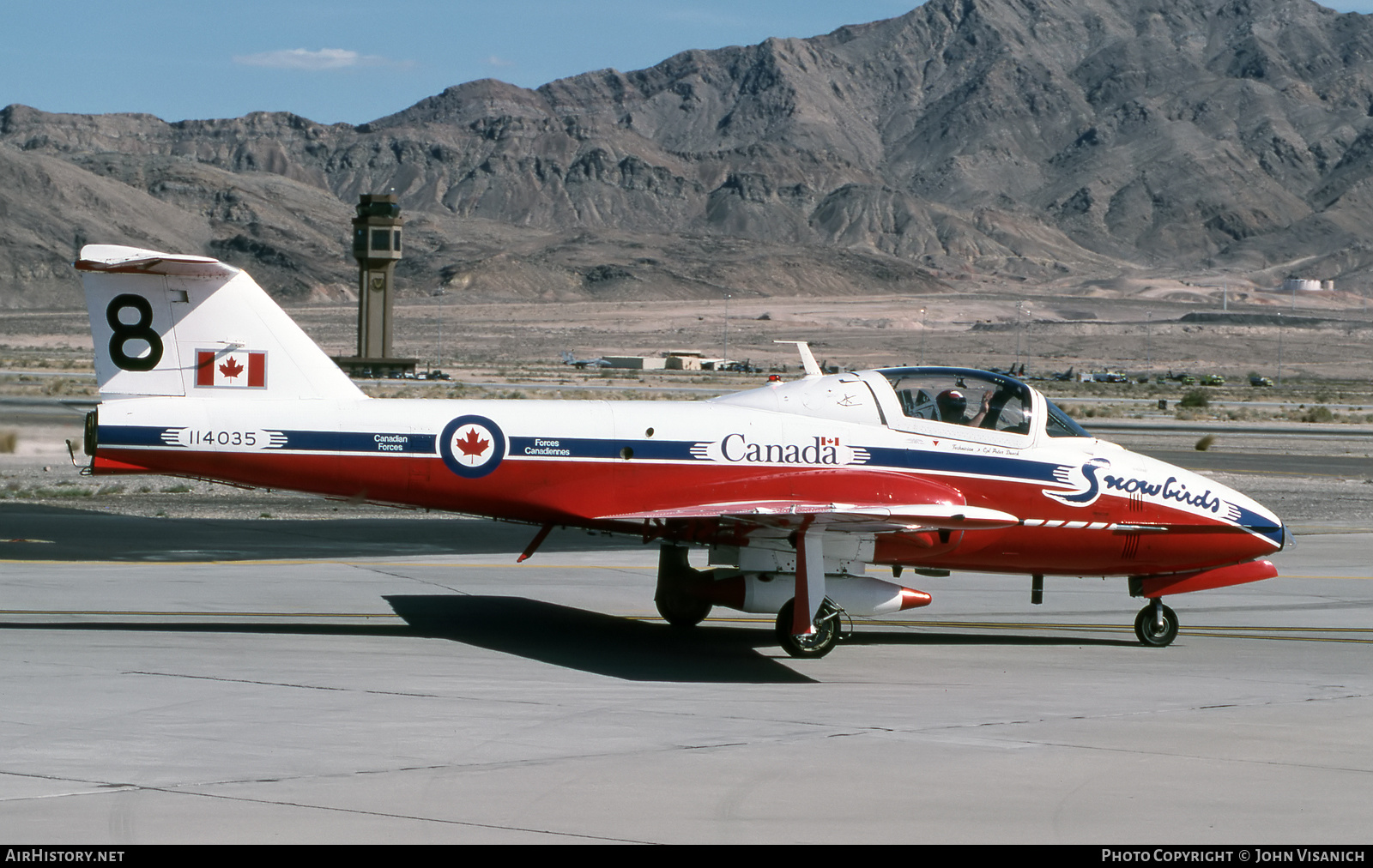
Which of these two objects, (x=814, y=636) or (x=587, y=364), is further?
(x=587, y=364)

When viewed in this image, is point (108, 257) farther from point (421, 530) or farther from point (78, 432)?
point (78, 432)

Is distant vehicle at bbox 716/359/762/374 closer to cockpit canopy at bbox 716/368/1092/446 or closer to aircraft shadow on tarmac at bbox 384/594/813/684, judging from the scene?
aircraft shadow on tarmac at bbox 384/594/813/684

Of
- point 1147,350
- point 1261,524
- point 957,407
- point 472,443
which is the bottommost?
point 1261,524

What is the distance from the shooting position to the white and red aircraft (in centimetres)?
1384

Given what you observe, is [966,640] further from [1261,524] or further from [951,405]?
[1261,524]

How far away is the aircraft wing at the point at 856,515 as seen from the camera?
521 inches

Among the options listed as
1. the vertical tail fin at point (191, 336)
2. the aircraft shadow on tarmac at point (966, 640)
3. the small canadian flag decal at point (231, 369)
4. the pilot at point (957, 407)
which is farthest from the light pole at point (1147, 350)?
the small canadian flag decal at point (231, 369)

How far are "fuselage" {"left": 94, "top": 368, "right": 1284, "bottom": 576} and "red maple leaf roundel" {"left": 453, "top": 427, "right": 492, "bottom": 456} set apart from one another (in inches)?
0.5

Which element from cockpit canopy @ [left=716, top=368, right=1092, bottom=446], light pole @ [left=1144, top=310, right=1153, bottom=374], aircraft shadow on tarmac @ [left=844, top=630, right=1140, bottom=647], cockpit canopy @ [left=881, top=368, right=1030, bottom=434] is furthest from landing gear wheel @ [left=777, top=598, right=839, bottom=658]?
light pole @ [left=1144, top=310, right=1153, bottom=374]

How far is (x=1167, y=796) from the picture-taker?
9164mm

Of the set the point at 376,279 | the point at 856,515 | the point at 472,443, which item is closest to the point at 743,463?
the point at 856,515

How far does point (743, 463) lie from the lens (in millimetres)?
14477

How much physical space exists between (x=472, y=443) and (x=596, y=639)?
7.88 ft
